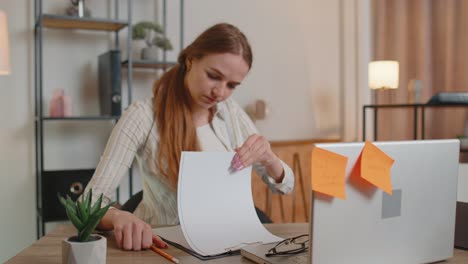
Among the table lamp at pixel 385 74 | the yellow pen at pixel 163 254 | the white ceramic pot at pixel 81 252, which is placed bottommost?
the yellow pen at pixel 163 254

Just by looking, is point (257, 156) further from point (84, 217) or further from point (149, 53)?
point (149, 53)

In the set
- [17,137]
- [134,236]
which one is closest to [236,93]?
[17,137]

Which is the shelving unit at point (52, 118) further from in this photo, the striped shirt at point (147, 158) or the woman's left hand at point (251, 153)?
the woman's left hand at point (251, 153)

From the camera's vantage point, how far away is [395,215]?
34.5 inches

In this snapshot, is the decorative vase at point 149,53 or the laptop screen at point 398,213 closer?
the laptop screen at point 398,213

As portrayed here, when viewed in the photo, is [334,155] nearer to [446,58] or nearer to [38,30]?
[38,30]

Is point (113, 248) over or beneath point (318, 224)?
beneath

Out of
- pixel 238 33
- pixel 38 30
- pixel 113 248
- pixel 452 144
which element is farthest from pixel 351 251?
pixel 38 30

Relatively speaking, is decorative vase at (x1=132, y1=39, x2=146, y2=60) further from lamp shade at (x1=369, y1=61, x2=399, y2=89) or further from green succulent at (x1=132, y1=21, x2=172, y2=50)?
lamp shade at (x1=369, y1=61, x2=399, y2=89)

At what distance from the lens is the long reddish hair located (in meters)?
1.58

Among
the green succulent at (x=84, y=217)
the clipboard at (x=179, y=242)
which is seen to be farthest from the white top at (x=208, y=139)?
the green succulent at (x=84, y=217)

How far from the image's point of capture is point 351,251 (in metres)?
0.83

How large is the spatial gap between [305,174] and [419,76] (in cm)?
99

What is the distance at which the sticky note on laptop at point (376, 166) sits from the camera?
0.81 metres
